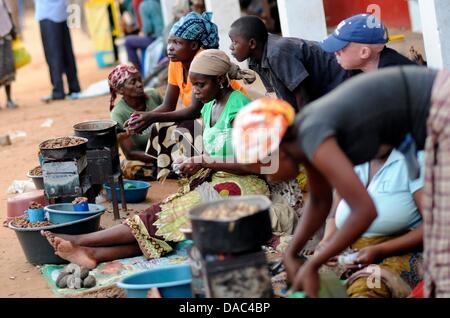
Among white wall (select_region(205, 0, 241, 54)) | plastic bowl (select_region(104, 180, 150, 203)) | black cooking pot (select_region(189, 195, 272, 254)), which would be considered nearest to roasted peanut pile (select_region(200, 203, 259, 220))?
black cooking pot (select_region(189, 195, 272, 254))

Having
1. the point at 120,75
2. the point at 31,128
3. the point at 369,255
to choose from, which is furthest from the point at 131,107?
the point at 31,128

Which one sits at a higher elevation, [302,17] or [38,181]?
[302,17]

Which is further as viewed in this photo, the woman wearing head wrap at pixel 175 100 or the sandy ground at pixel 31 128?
the woman wearing head wrap at pixel 175 100

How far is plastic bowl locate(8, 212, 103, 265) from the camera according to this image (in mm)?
6062

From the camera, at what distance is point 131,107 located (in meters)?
8.03

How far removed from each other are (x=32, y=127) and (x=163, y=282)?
7941mm

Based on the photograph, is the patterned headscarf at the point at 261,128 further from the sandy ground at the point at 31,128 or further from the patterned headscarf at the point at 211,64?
the sandy ground at the point at 31,128

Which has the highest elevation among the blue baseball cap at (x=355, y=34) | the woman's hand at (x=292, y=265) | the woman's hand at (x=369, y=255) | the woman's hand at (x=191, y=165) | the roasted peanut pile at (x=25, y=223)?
the blue baseball cap at (x=355, y=34)

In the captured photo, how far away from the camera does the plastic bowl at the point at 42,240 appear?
19.9 feet

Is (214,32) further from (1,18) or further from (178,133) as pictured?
(1,18)

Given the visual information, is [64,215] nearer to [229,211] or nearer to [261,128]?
[229,211]

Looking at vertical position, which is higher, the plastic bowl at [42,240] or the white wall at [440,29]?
the white wall at [440,29]

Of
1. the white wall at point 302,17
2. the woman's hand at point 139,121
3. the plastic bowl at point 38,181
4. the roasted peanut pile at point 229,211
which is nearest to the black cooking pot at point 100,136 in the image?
the woman's hand at point 139,121

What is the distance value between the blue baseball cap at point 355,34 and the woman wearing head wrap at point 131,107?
2962mm
